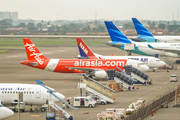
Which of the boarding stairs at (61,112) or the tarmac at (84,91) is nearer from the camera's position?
the boarding stairs at (61,112)

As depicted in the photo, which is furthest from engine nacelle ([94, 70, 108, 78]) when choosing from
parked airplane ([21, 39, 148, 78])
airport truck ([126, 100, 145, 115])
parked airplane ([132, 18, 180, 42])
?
parked airplane ([132, 18, 180, 42])

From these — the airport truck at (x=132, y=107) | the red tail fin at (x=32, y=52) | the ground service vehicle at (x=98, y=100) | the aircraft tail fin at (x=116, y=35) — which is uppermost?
the aircraft tail fin at (x=116, y=35)

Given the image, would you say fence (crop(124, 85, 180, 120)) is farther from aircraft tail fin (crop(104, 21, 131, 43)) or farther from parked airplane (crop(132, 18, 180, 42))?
parked airplane (crop(132, 18, 180, 42))

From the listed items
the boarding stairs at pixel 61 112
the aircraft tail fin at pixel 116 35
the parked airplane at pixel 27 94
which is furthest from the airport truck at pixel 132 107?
the aircraft tail fin at pixel 116 35

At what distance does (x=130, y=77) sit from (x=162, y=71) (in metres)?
23.0

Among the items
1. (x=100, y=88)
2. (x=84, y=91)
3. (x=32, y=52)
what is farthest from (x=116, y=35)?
(x=100, y=88)

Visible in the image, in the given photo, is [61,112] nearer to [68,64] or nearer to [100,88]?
[100,88]

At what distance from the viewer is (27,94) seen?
40.3 m

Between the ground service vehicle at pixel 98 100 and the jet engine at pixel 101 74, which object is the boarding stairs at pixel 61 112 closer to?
the ground service vehicle at pixel 98 100

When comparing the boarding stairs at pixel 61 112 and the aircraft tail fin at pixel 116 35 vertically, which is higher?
the aircraft tail fin at pixel 116 35

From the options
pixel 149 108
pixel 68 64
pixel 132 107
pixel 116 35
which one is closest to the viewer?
pixel 149 108

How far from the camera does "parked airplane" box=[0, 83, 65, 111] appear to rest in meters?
40.2

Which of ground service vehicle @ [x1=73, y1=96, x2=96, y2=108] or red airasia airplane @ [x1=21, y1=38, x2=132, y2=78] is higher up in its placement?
red airasia airplane @ [x1=21, y1=38, x2=132, y2=78]

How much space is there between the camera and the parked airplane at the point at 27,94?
40.2m
